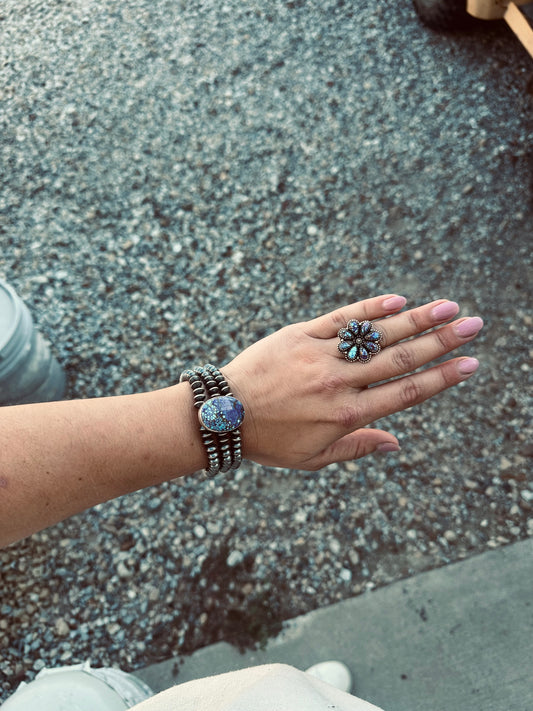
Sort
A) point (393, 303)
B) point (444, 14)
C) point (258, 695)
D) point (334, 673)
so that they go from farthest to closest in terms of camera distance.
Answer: point (444, 14), point (334, 673), point (393, 303), point (258, 695)

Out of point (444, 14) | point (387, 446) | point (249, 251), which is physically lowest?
point (249, 251)

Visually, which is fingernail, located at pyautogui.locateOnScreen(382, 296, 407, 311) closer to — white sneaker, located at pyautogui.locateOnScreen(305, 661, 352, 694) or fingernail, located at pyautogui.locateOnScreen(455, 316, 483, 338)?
fingernail, located at pyautogui.locateOnScreen(455, 316, 483, 338)

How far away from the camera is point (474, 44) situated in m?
3.79

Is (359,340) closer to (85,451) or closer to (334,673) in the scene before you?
(85,451)

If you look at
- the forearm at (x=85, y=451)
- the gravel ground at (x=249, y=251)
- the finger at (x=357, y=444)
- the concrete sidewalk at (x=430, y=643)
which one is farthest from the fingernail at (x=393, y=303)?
the concrete sidewalk at (x=430, y=643)

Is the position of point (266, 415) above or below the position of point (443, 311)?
below

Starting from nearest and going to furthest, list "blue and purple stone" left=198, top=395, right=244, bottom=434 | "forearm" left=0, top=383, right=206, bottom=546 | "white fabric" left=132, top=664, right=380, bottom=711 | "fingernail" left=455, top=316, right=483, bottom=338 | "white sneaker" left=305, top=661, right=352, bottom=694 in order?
"white fabric" left=132, top=664, right=380, bottom=711
"forearm" left=0, top=383, right=206, bottom=546
"blue and purple stone" left=198, top=395, right=244, bottom=434
"fingernail" left=455, top=316, right=483, bottom=338
"white sneaker" left=305, top=661, right=352, bottom=694

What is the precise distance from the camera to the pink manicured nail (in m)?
1.66

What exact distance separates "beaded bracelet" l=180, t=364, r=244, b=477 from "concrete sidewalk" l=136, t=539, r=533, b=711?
109 cm

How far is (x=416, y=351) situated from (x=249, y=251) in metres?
1.76

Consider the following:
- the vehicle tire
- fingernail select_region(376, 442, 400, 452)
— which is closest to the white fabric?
fingernail select_region(376, 442, 400, 452)

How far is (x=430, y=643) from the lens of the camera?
2271 mm

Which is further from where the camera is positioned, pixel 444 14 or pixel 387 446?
pixel 444 14

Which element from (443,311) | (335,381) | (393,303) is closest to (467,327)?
(443,311)
